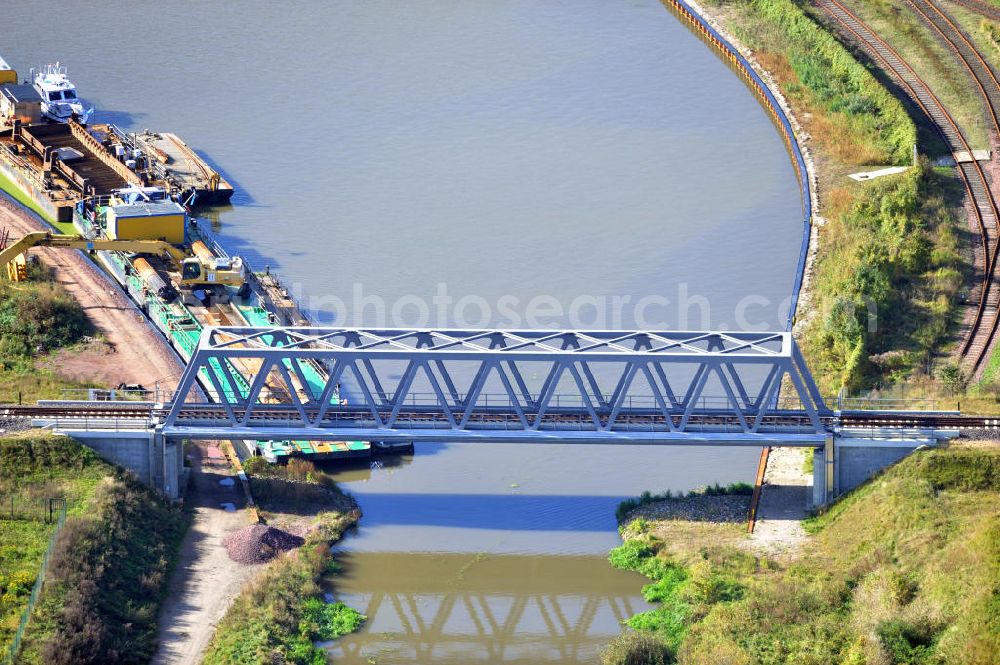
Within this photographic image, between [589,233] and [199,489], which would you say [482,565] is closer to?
[199,489]

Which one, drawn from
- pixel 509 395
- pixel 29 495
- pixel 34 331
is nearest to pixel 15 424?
pixel 29 495

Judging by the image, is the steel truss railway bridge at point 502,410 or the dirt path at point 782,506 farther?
the steel truss railway bridge at point 502,410

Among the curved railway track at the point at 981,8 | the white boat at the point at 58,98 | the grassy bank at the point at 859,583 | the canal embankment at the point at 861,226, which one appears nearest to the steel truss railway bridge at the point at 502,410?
the grassy bank at the point at 859,583

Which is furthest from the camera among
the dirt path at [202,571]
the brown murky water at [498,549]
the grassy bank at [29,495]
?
the brown murky water at [498,549]

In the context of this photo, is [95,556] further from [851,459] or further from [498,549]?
[851,459]

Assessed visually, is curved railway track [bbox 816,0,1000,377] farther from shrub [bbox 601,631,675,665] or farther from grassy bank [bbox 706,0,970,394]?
shrub [bbox 601,631,675,665]

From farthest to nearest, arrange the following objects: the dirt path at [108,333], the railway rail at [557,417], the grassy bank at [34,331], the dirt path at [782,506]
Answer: the dirt path at [108,333]
the grassy bank at [34,331]
the railway rail at [557,417]
the dirt path at [782,506]

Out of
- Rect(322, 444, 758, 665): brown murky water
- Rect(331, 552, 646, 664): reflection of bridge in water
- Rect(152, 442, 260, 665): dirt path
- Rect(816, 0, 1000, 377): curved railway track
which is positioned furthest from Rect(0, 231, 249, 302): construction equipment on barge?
Rect(816, 0, 1000, 377): curved railway track

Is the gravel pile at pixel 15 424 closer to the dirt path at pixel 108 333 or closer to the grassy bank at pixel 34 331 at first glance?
the grassy bank at pixel 34 331
